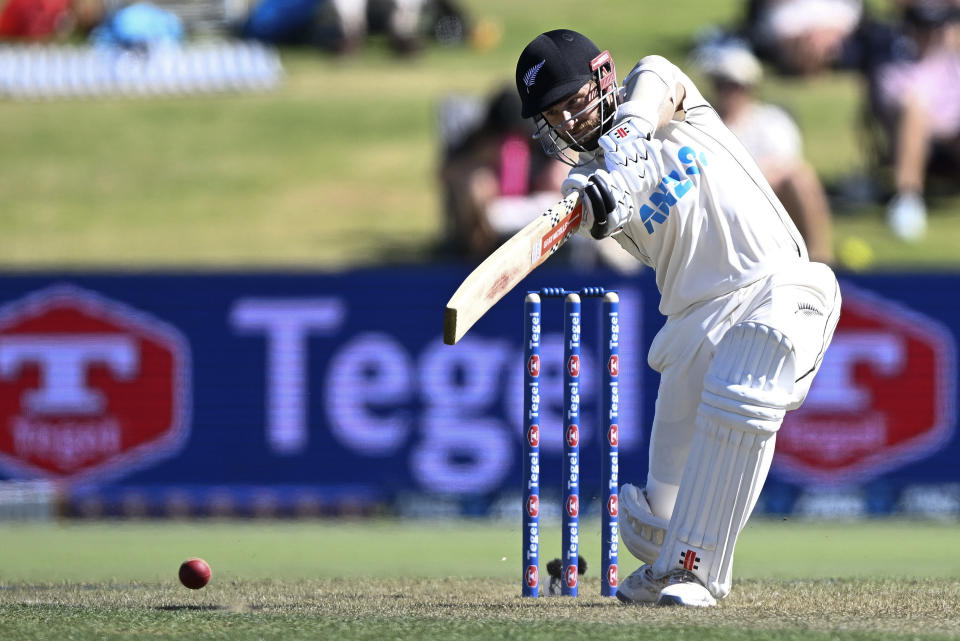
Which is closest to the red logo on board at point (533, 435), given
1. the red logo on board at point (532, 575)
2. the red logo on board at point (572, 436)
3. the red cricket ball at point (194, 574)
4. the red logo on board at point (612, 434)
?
the red logo on board at point (572, 436)

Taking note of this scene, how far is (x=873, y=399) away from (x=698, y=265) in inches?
171

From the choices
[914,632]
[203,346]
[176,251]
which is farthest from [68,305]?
[914,632]

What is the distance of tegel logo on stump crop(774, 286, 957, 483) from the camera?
339 inches

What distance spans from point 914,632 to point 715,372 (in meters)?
0.91

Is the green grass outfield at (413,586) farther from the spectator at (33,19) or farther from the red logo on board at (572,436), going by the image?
the spectator at (33,19)

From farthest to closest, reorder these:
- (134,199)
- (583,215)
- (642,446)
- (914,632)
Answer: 1. (134,199)
2. (642,446)
3. (583,215)
4. (914,632)

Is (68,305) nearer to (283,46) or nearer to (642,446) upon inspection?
(642,446)

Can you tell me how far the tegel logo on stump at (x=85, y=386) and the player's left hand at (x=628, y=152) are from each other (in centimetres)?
470

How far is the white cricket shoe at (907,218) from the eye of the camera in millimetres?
11312

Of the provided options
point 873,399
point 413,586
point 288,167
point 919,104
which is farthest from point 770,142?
point 413,586

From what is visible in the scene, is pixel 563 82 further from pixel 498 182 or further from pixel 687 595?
pixel 498 182

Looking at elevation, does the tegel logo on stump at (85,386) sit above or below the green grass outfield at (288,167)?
below

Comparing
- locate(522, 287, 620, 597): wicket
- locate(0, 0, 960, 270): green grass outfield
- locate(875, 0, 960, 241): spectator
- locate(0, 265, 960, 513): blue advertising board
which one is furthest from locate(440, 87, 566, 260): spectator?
locate(522, 287, 620, 597): wicket

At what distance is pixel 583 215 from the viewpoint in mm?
→ 4508
